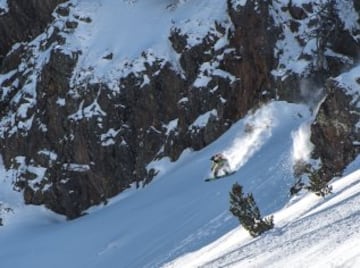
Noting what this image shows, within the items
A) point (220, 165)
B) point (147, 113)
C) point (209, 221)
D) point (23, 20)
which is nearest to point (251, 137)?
point (220, 165)

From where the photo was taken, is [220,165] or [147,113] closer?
[220,165]

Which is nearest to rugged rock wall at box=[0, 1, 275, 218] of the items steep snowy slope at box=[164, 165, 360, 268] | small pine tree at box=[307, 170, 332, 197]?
steep snowy slope at box=[164, 165, 360, 268]

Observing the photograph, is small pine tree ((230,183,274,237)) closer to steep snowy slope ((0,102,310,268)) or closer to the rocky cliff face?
steep snowy slope ((0,102,310,268))

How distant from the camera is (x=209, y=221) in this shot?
18.8 meters

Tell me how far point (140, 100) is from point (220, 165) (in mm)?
9704

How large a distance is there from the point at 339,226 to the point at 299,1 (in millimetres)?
20584

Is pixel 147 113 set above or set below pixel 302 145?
above

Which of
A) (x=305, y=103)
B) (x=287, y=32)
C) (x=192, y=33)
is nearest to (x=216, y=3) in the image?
(x=192, y=33)

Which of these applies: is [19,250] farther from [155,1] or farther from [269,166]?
[155,1]

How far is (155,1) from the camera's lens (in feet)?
120

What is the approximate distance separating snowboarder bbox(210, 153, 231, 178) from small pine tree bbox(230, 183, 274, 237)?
30.4 feet

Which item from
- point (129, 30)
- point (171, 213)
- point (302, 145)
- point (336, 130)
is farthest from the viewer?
point (129, 30)

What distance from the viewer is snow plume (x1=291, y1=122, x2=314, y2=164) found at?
19203mm

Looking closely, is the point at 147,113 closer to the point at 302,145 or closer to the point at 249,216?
the point at 302,145
